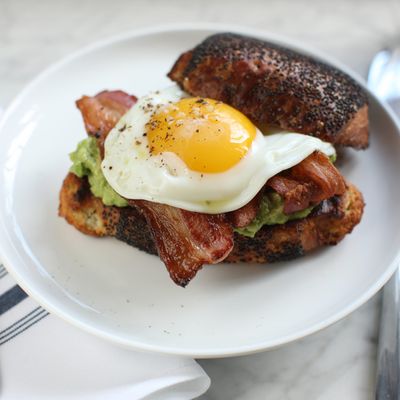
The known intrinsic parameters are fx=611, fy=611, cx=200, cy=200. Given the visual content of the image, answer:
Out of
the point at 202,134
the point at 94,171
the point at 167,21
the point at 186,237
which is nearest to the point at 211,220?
the point at 186,237

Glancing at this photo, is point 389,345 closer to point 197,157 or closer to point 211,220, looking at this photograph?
point 211,220

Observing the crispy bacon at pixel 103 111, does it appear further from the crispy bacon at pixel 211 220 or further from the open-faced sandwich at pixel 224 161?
the crispy bacon at pixel 211 220

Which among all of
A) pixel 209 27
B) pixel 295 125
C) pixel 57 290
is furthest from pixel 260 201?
pixel 209 27

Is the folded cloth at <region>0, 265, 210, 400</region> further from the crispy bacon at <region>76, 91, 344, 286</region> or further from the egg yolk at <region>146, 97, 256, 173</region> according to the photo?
the egg yolk at <region>146, 97, 256, 173</region>

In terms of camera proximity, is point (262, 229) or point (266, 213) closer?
point (266, 213)

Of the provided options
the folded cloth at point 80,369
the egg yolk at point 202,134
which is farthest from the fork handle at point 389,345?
the egg yolk at point 202,134
